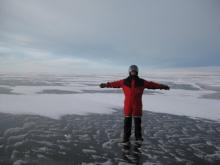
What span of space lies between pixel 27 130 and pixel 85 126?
5.33ft

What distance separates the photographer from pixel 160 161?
242 inches

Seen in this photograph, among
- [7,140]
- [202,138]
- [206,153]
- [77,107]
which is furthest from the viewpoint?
[77,107]

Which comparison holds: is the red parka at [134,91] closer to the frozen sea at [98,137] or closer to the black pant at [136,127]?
the black pant at [136,127]

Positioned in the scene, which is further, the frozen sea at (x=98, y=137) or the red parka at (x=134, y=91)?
Result: the red parka at (x=134, y=91)

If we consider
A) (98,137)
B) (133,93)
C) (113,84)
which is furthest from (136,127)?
(113,84)

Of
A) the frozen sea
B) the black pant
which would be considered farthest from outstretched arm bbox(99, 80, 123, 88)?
the frozen sea

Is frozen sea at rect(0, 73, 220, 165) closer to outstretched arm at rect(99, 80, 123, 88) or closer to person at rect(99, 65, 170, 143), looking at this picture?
person at rect(99, 65, 170, 143)

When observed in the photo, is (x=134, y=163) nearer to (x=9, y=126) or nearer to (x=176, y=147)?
(x=176, y=147)

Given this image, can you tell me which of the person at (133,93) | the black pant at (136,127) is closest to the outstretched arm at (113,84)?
the person at (133,93)

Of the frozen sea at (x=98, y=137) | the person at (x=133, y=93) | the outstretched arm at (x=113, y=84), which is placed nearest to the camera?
the frozen sea at (x=98, y=137)

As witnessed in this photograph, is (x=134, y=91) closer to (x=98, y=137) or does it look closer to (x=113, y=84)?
(x=113, y=84)

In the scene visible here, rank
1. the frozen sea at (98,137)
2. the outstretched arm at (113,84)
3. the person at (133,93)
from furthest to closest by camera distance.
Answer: the outstretched arm at (113,84) → the person at (133,93) → the frozen sea at (98,137)

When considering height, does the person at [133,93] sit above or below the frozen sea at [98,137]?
above

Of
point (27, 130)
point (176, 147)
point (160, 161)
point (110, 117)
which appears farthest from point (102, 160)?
point (110, 117)
